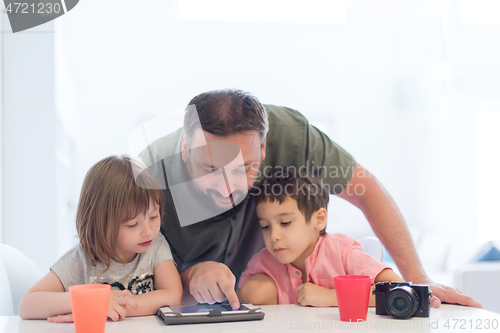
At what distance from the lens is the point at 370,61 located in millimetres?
3422

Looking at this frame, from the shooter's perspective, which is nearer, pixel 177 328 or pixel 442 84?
pixel 177 328

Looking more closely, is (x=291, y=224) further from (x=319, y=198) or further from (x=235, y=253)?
(x=235, y=253)

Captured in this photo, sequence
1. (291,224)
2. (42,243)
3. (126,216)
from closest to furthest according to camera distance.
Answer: (126,216), (291,224), (42,243)

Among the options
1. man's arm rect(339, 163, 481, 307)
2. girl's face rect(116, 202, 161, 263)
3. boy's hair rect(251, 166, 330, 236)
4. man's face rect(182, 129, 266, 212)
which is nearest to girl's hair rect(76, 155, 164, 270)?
girl's face rect(116, 202, 161, 263)

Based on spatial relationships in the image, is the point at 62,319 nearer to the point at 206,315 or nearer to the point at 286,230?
the point at 206,315

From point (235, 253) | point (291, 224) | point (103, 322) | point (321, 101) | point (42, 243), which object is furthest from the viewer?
point (321, 101)

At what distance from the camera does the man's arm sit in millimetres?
Result: 934

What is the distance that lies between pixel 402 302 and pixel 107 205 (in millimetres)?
561

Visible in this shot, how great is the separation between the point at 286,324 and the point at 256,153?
401 millimetres

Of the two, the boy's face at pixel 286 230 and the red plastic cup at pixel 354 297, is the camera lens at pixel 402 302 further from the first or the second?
the boy's face at pixel 286 230

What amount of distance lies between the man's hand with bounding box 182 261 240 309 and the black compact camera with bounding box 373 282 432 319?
0.80 feet

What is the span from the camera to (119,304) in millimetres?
662

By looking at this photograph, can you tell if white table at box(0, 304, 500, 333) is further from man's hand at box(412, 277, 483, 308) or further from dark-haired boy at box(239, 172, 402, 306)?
dark-haired boy at box(239, 172, 402, 306)

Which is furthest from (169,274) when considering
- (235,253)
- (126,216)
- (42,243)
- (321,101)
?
(321,101)
